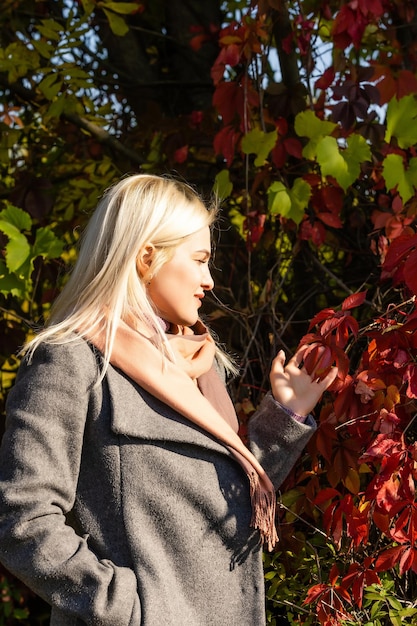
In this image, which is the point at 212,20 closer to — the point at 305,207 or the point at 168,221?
the point at 305,207

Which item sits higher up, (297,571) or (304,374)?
(304,374)

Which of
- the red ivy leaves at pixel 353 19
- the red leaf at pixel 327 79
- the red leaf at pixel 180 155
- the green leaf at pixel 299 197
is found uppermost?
the red ivy leaves at pixel 353 19

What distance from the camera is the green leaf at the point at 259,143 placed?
8.80ft

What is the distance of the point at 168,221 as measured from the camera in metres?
1.80

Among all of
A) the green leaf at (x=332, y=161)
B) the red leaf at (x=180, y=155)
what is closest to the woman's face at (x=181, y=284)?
the green leaf at (x=332, y=161)

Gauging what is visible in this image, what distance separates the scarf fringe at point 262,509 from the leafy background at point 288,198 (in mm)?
199

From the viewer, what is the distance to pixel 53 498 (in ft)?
5.29

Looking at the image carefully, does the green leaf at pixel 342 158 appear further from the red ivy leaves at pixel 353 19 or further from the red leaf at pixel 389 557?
the red leaf at pixel 389 557

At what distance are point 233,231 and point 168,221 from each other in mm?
1584

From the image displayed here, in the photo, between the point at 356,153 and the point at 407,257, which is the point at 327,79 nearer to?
the point at 356,153

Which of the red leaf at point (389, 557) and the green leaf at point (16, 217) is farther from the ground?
the green leaf at point (16, 217)

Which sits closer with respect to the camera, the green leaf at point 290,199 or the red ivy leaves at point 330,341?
the red ivy leaves at point 330,341

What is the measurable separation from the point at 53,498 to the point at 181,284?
1.54ft

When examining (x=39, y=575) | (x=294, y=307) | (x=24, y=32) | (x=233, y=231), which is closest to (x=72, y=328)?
(x=39, y=575)
